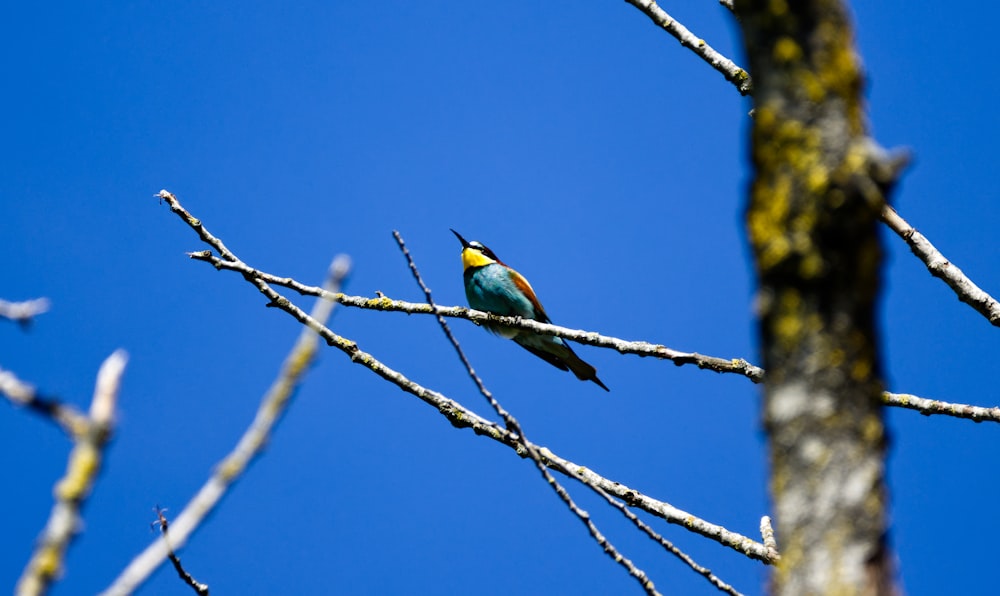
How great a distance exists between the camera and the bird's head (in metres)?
8.82

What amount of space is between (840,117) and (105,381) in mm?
828

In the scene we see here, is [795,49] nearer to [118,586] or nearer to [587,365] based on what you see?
[118,586]

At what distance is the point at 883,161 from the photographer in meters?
1.06

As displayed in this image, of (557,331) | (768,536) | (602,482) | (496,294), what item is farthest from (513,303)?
(768,536)

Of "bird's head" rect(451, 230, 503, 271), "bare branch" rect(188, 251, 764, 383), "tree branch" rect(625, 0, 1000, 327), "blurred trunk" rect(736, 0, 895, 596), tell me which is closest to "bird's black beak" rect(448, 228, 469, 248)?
"bird's head" rect(451, 230, 503, 271)

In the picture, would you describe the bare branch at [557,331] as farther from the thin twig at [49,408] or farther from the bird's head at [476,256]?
the bird's head at [476,256]

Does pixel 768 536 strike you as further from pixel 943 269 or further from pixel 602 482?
pixel 943 269

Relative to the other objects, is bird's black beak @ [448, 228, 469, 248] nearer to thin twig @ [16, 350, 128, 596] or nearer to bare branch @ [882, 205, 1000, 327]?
bare branch @ [882, 205, 1000, 327]

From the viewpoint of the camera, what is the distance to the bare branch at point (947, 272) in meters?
3.30

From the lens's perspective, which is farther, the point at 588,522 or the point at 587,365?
the point at 587,365

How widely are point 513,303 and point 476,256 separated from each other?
89 cm

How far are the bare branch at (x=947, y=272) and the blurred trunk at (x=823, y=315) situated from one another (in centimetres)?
248

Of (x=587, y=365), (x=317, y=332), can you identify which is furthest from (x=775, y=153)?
(x=587, y=365)

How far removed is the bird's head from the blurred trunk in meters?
7.59
